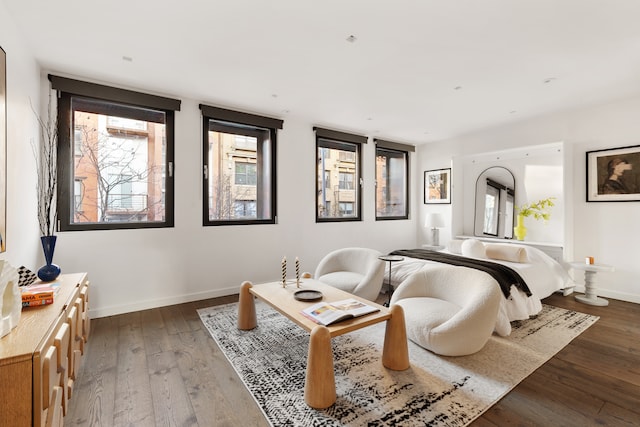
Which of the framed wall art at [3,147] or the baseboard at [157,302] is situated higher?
the framed wall art at [3,147]

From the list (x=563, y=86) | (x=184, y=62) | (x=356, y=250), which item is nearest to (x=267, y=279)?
(x=356, y=250)

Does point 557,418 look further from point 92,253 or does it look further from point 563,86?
point 92,253

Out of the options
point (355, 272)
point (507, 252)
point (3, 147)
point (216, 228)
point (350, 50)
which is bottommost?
point (355, 272)

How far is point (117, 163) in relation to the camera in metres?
3.23

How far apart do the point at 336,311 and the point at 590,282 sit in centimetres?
356

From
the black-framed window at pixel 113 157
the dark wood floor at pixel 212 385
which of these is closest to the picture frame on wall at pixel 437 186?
the dark wood floor at pixel 212 385

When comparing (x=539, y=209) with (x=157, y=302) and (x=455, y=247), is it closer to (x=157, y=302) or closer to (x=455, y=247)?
(x=455, y=247)

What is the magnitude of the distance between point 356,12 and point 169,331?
3.07 meters

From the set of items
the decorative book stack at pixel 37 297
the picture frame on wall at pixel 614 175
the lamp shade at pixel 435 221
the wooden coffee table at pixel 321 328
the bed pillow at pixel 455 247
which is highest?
the picture frame on wall at pixel 614 175

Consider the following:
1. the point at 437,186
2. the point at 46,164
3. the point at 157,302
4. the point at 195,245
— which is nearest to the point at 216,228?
the point at 195,245

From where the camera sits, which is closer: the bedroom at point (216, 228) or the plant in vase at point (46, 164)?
the bedroom at point (216, 228)

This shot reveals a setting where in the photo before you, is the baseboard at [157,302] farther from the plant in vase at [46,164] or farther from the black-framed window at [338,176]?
the black-framed window at [338,176]

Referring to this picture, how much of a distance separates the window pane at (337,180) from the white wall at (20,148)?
327cm

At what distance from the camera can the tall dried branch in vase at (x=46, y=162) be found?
2.75 meters
